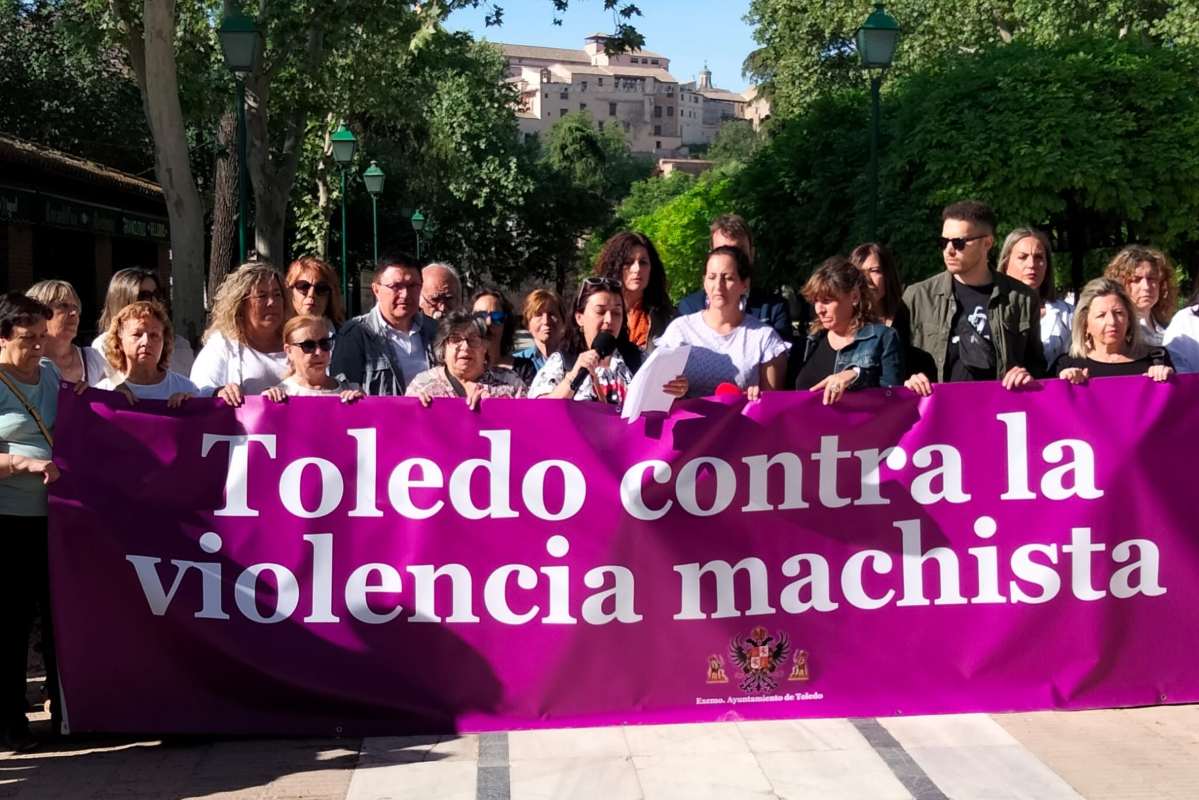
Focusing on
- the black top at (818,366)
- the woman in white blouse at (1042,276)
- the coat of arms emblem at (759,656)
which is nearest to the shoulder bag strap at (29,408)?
the coat of arms emblem at (759,656)

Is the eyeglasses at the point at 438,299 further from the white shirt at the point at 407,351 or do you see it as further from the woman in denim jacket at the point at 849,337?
the woman in denim jacket at the point at 849,337

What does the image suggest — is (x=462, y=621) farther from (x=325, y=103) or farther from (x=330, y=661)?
(x=325, y=103)

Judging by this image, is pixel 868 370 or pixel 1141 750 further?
pixel 868 370

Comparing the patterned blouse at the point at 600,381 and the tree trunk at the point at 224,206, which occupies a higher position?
the tree trunk at the point at 224,206

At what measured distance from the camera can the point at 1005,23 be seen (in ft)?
129

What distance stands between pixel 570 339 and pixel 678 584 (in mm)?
1300

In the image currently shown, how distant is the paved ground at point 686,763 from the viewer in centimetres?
485

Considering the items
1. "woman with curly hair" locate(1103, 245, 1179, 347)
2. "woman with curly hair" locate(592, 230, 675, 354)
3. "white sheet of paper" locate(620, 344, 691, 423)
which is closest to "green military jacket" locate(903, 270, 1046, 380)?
"woman with curly hair" locate(1103, 245, 1179, 347)

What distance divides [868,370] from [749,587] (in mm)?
1070

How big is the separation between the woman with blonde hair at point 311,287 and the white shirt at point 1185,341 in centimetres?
378

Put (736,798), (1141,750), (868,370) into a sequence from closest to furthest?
(736,798) < (1141,750) < (868,370)

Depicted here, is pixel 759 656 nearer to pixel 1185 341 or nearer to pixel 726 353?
pixel 726 353

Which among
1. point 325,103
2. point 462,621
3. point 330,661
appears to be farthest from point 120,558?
point 325,103

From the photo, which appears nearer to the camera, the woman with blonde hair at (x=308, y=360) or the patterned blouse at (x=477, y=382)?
the woman with blonde hair at (x=308, y=360)
